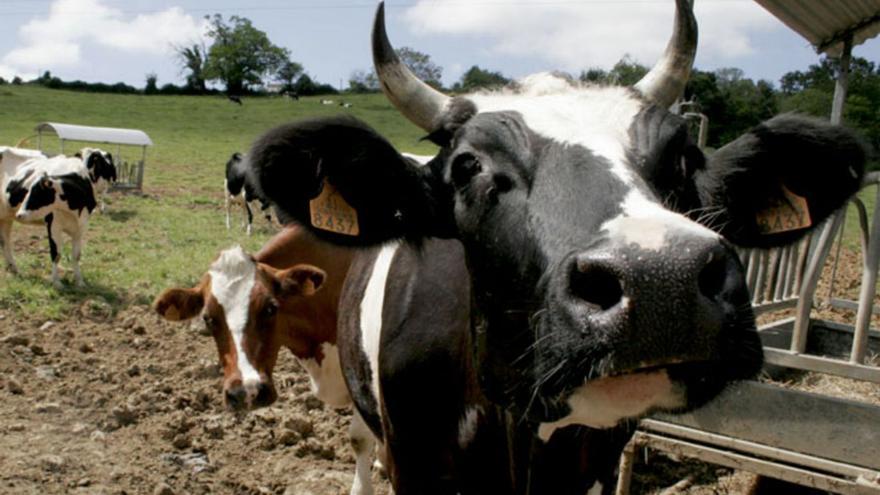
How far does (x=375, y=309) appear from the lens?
144 inches

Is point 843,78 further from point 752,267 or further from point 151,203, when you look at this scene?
point 151,203

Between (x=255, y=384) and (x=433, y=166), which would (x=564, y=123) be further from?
(x=255, y=384)

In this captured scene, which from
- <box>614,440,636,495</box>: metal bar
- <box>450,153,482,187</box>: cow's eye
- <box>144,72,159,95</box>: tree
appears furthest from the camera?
<box>144,72,159,95</box>: tree

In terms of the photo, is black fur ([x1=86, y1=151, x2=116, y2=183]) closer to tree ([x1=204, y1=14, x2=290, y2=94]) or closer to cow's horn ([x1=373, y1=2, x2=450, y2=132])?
cow's horn ([x1=373, y1=2, x2=450, y2=132])

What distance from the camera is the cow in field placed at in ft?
15.9

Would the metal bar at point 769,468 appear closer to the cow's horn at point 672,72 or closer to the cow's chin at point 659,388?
the cow's horn at point 672,72

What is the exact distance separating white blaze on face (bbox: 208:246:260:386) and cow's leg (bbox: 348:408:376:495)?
2.37 ft

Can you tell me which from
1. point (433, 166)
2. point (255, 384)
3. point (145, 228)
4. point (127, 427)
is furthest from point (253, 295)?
point (145, 228)

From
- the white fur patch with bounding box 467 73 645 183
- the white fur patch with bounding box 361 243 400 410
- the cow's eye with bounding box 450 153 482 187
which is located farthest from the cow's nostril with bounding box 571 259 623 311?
the white fur patch with bounding box 361 243 400 410

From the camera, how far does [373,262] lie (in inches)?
158

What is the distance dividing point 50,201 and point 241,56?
81.0 m

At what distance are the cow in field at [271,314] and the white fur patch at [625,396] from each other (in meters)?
2.83

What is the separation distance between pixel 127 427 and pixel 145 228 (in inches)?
457

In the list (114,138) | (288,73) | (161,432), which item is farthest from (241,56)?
(161,432)
